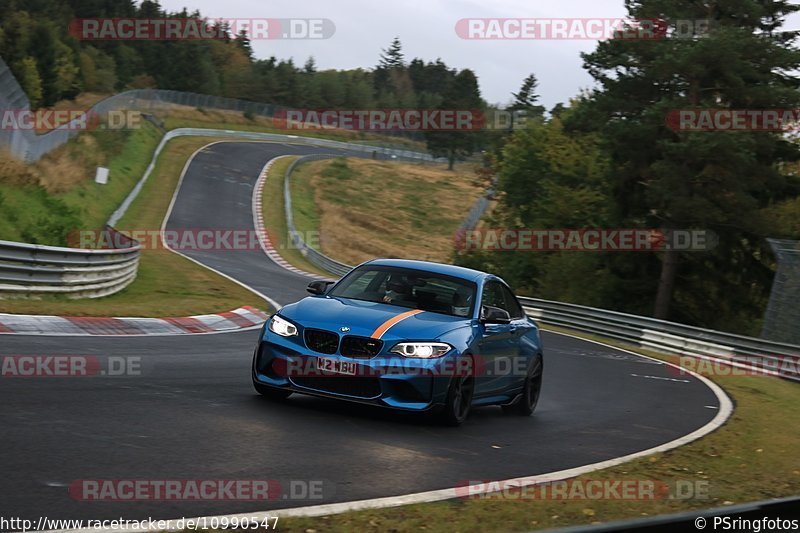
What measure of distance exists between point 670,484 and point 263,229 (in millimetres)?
47626

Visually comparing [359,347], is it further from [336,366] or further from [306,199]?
[306,199]

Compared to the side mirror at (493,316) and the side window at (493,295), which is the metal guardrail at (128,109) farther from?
the side mirror at (493,316)

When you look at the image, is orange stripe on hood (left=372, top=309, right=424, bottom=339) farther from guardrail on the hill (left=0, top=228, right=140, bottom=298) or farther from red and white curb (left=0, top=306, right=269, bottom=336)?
guardrail on the hill (left=0, top=228, right=140, bottom=298)

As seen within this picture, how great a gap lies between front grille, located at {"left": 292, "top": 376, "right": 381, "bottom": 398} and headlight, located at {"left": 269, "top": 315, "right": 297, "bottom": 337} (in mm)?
500

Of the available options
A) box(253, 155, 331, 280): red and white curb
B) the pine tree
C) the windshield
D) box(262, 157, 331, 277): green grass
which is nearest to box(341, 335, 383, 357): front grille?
the windshield

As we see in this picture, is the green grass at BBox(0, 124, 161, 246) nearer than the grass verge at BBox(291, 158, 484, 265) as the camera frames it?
Yes

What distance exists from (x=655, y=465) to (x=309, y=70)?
18796cm

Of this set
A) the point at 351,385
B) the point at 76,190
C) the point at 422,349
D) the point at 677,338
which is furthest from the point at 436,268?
the point at 76,190

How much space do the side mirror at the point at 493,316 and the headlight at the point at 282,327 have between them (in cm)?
187

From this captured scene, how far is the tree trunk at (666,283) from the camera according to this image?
39000mm

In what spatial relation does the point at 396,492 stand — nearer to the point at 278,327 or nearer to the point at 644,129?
the point at 278,327

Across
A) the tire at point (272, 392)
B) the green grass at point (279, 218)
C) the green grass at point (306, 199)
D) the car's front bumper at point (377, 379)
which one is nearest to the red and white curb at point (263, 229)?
the green grass at point (279, 218)

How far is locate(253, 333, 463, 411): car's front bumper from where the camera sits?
8.88 metres

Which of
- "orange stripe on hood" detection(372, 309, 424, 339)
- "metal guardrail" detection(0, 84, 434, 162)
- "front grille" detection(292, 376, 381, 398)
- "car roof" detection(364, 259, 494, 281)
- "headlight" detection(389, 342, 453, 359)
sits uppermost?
"metal guardrail" detection(0, 84, 434, 162)
